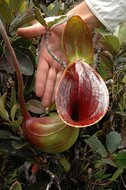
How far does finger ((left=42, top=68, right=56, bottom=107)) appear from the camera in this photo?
1.09 meters

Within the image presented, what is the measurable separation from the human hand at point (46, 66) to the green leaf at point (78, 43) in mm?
122

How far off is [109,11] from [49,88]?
0.37 metres

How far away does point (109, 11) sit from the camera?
129 centimetres

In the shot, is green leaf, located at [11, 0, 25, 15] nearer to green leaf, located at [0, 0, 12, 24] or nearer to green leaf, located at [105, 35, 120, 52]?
green leaf, located at [0, 0, 12, 24]

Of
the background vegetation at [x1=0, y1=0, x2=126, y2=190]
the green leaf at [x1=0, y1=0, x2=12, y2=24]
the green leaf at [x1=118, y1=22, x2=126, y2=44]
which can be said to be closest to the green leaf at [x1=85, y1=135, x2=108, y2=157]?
the background vegetation at [x1=0, y1=0, x2=126, y2=190]

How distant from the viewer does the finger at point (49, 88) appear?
3.58 feet

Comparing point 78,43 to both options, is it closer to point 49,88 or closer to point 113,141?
point 49,88

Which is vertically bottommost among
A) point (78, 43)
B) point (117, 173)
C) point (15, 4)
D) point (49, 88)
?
point (117, 173)

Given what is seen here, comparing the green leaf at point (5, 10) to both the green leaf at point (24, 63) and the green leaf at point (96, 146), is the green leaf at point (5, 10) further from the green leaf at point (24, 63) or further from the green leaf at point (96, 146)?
the green leaf at point (96, 146)

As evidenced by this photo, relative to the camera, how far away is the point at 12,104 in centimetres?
98

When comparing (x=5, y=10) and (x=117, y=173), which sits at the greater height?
(x=5, y=10)

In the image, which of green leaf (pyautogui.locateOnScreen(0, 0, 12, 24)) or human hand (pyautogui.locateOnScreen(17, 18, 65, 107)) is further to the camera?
human hand (pyautogui.locateOnScreen(17, 18, 65, 107))

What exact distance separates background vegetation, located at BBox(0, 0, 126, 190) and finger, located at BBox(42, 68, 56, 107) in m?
0.04

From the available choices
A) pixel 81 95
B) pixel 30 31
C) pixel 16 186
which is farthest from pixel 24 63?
pixel 16 186
